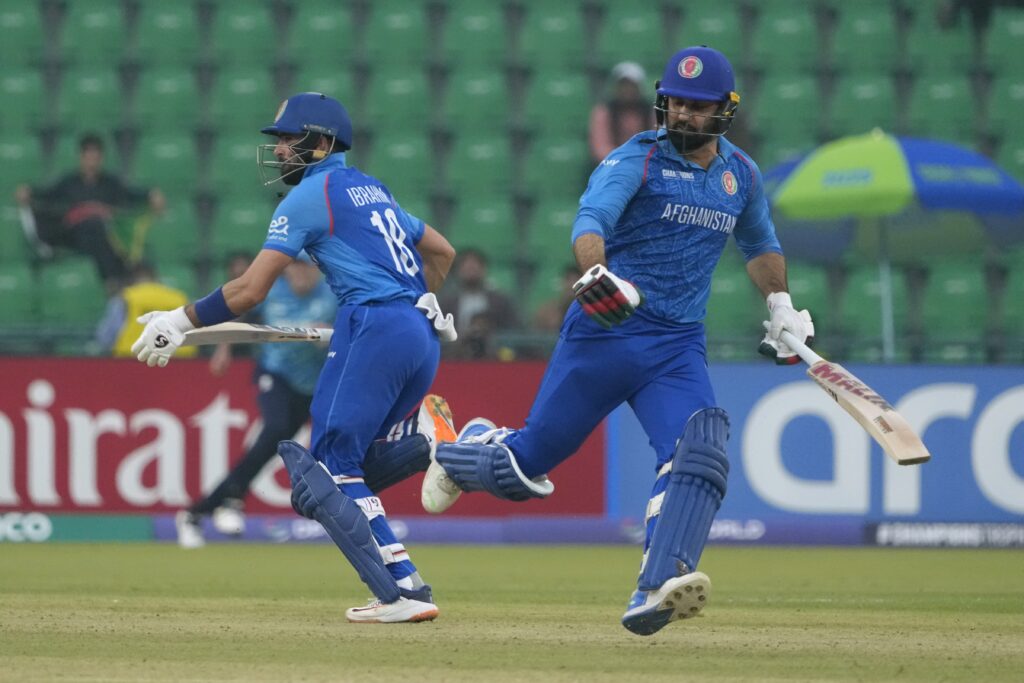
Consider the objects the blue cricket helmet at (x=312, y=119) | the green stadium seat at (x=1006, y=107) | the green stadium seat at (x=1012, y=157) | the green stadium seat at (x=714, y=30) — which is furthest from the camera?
the green stadium seat at (x=714, y=30)

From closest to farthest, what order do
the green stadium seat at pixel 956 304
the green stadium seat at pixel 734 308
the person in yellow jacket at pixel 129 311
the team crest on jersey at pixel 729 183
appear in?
the team crest on jersey at pixel 729 183
the person in yellow jacket at pixel 129 311
the green stadium seat at pixel 734 308
the green stadium seat at pixel 956 304

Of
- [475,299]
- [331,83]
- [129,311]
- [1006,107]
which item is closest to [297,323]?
[129,311]

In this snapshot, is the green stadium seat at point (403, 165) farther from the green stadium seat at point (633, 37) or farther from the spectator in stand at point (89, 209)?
the spectator in stand at point (89, 209)

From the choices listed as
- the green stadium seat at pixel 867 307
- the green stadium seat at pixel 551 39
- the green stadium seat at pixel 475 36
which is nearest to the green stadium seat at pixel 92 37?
the green stadium seat at pixel 475 36

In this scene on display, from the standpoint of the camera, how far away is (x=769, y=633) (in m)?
7.12

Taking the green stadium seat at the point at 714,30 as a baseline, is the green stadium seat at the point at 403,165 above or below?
below

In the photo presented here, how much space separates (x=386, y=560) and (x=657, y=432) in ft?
4.40

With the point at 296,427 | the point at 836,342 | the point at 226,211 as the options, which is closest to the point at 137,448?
the point at 296,427

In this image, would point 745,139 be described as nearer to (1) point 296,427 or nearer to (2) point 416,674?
(1) point 296,427

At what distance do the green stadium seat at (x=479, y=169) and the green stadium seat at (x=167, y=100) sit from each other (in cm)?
260

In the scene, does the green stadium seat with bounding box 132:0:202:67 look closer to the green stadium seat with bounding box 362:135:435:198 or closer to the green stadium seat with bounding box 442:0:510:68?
the green stadium seat with bounding box 362:135:435:198

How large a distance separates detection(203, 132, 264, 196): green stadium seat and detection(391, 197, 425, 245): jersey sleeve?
9.13 meters

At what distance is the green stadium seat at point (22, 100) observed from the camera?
17.2 meters

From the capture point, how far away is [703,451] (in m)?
6.45
